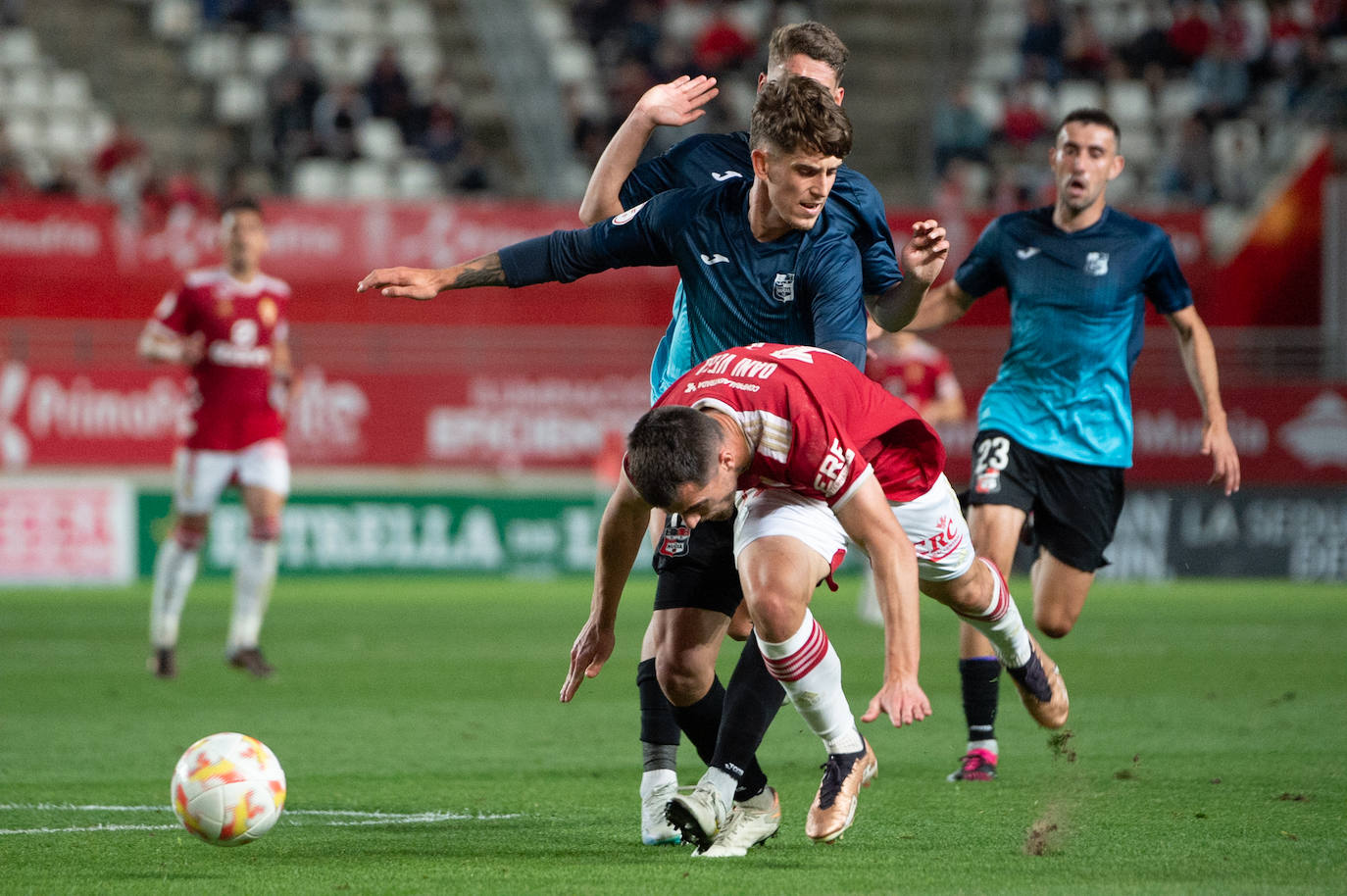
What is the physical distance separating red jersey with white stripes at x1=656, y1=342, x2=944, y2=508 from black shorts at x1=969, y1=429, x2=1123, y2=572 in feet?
7.00

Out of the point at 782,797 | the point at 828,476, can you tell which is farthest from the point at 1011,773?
the point at 828,476

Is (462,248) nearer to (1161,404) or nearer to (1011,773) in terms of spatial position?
(1161,404)

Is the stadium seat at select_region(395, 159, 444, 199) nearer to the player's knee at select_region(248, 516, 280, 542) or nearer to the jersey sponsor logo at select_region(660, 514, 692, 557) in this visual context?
the player's knee at select_region(248, 516, 280, 542)

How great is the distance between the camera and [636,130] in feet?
19.3

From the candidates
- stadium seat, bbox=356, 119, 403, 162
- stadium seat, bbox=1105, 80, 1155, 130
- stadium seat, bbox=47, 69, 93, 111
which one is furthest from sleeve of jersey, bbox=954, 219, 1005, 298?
stadium seat, bbox=47, 69, 93, 111

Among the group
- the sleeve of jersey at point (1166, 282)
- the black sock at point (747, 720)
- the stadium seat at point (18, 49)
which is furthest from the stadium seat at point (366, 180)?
the black sock at point (747, 720)

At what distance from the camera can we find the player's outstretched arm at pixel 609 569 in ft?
16.6

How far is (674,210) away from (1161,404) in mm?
14034

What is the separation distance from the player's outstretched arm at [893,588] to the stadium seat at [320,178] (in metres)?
18.0

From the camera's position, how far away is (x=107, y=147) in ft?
68.6

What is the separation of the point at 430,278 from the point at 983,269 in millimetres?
3078

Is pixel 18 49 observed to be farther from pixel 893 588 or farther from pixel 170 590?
pixel 893 588

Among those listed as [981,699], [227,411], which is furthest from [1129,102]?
[981,699]

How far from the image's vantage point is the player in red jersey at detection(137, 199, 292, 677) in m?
10.9
